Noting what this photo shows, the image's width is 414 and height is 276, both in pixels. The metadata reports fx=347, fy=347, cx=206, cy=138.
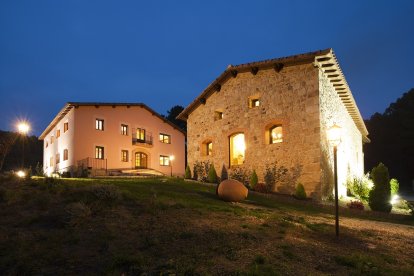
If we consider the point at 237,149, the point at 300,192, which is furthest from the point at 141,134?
the point at 300,192

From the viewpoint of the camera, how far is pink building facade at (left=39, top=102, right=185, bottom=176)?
28.5 meters

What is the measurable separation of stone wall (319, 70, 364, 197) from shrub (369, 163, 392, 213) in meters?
2.14

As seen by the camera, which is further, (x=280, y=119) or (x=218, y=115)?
(x=218, y=115)

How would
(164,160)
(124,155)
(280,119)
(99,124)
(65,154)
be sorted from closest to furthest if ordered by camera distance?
(280,119) → (99,124) → (65,154) → (124,155) → (164,160)

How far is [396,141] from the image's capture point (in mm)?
41375

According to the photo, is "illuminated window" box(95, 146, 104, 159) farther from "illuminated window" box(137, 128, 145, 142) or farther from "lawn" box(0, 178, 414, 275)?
"lawn" box(0, 178, 414, 275)

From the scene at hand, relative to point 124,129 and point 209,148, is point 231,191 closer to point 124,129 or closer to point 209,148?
point 209,148

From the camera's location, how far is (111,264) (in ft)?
18.0

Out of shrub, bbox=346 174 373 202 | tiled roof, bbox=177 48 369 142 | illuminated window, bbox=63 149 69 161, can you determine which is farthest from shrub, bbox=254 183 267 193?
illuminated window, bbox=63 149 69 161

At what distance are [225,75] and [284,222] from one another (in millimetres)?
13235

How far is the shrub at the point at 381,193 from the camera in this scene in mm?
Result: 15547

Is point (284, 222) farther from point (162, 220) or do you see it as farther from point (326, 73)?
point (326, 73)

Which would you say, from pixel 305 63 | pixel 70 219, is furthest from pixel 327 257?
pixel 305 63

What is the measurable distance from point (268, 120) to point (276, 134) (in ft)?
3.00
